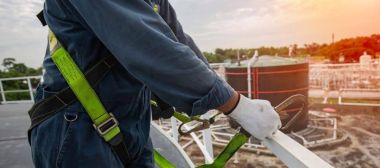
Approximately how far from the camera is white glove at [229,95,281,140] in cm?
83

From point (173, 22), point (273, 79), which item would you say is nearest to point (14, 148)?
point (173, 22)

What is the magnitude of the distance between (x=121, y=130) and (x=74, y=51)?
0.86 feet

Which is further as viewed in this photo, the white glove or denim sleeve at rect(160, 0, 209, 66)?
denim sleeve at rect(160, 0, 209, 66)

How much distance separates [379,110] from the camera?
37.4 feet

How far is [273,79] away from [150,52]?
837 cm

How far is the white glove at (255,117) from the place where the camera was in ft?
2.71

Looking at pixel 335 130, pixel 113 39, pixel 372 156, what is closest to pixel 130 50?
pixel 113 39

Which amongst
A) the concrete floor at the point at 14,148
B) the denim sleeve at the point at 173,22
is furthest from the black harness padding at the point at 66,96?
the concrete floor at the point at 14,148

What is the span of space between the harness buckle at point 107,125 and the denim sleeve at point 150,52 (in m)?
0.18

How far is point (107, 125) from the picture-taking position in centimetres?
82

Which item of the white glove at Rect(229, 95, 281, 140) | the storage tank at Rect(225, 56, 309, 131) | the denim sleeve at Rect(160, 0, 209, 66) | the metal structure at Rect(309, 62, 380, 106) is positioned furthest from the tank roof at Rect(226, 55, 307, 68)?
the white glove at Rect(229, 95, 281, 140)

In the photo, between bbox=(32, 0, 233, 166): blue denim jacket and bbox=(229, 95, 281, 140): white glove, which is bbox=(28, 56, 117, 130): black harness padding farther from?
bbox=(229, 95, 281, 140): white glove

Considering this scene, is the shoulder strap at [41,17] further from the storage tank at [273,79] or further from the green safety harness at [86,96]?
the storage tank at [273,79]

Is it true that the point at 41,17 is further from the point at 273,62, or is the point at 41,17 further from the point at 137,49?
the point at 273,62
